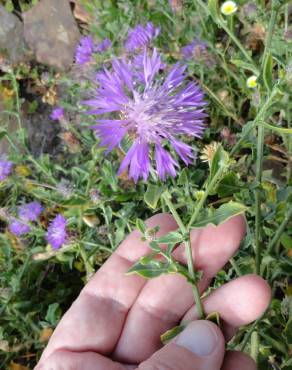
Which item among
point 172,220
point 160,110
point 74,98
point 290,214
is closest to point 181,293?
point 172,220

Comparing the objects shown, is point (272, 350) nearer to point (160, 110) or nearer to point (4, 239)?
point (160, 110)

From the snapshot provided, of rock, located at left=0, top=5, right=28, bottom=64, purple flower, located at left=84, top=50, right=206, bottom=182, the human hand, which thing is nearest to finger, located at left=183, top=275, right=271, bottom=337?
the human hand

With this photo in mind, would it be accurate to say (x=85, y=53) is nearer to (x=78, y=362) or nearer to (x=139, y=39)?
(x=139, y=39)

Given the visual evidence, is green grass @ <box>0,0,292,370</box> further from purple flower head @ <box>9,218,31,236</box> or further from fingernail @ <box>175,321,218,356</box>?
fingernail @ <box>175,321,218,356</box>

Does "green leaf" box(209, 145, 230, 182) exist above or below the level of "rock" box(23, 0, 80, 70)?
above

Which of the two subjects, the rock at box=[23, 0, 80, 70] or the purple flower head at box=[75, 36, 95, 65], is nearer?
the purple flower head at box=[75, 36, 95, 65]

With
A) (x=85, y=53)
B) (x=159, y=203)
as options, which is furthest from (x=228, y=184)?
(x=85, y=53)
